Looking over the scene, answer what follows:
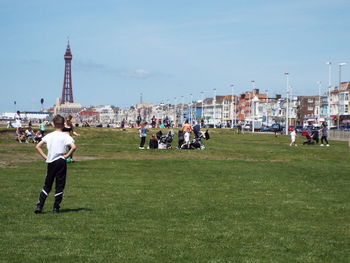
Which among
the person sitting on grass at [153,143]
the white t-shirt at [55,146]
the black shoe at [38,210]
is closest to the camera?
the black shoe at [38,210]

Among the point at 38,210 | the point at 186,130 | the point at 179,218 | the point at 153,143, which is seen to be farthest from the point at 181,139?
the point at 179,218

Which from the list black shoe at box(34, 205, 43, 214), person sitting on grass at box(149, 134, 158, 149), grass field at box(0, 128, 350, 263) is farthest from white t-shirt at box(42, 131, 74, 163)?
person sitting on grass at box(149, 134, 158, 149)

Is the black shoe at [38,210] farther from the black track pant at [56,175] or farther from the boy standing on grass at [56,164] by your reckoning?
the black track pant at [56,175]

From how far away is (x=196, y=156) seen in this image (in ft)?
109

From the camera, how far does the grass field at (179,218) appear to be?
888 centimetres

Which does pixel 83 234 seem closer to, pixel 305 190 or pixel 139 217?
pixel 139 217

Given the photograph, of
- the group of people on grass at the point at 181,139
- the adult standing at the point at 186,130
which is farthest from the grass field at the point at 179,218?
the group of people on grass at the point at 181,139

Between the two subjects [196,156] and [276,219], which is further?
[196,156]

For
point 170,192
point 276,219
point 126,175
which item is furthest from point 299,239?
point 126,175

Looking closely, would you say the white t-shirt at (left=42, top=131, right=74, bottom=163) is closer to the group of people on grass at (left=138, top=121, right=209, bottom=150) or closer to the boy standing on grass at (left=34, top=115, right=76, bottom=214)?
the boy standing on grass at (left=34, top=115, right=76, bottom=214)

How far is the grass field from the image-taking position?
29.1ft

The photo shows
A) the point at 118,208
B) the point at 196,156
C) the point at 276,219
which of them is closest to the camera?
the point at 276,219

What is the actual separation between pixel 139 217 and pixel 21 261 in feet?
13.5

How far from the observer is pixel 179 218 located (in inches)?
472
